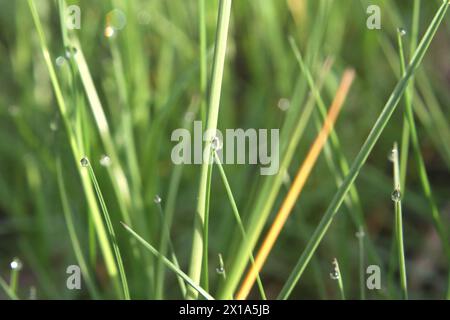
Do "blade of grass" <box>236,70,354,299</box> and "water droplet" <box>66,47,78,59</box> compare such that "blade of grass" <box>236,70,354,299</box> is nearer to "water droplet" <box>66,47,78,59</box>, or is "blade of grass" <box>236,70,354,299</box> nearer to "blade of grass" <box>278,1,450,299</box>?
"blade of grass" <box>278,1,450,299</box>

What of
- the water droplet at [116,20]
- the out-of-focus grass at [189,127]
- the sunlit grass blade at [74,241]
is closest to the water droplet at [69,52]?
the out-of-focus grass at [189,127]

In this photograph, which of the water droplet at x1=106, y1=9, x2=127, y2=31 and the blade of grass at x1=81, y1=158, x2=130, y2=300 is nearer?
the blade of grass at x1=81, y1=158, x2=130, y2=300

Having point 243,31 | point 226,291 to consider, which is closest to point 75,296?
point 226,291

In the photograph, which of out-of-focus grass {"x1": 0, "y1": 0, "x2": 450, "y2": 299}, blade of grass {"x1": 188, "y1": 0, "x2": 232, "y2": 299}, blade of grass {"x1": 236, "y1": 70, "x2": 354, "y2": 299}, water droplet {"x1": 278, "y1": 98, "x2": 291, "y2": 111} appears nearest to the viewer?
blade of grass {"x1": 188, "y1": 0, "x2": 232, "y2": 299}

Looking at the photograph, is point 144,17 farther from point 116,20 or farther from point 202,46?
point 202,46

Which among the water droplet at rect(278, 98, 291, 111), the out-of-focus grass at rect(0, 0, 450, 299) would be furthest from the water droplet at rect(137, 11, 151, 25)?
the water droplet at rect(278, 98, 291, 111)

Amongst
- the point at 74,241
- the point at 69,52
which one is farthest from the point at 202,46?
the point at 74,241

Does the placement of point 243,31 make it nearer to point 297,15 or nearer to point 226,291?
point 297,15
